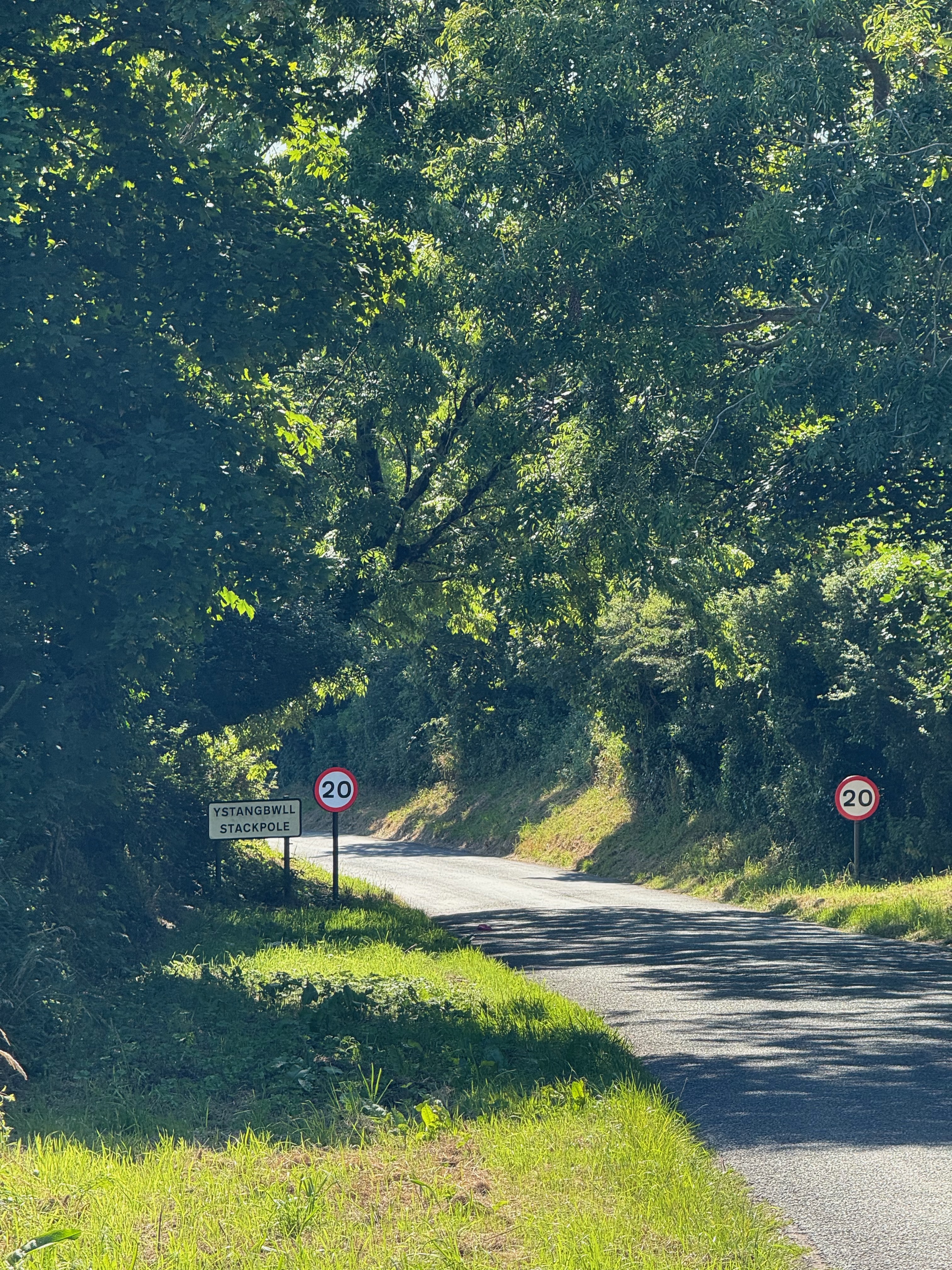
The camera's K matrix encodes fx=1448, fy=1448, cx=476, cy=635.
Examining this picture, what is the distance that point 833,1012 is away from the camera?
12.2 m

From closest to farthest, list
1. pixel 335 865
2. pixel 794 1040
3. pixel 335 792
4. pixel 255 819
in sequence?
pixel 794 1040, pixel 255 819, pixel 335 865, pixel 335 792

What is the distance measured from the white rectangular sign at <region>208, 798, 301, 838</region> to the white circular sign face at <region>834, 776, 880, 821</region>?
28.1ft

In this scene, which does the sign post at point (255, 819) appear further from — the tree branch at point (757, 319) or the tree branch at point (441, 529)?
the tree branch at point (757, 319)

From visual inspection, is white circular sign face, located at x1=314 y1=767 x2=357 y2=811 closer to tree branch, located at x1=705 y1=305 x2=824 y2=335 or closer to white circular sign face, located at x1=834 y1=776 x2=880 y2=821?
white circular sign face, located at x1=834 y1=776 x2=880 y2=821

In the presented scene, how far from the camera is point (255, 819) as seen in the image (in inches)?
738

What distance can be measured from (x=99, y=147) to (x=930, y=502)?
405 inches

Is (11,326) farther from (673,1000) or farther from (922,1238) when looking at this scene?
(922,1238)

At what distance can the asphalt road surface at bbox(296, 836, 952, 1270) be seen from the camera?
22.3ft

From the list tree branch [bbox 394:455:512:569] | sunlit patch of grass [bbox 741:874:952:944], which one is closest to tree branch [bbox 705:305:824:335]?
tree branch [bbox 394:455:512:569]

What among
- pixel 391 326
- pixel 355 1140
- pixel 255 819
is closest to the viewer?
pixel 355 1140

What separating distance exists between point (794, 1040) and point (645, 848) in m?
21.8

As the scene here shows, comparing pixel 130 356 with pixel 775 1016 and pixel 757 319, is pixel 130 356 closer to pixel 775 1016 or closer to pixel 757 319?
pixel 757 319

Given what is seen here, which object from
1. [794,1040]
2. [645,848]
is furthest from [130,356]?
[645,848]

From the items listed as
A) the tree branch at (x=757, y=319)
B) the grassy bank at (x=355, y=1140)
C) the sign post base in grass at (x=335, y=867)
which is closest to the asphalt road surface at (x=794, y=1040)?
the grassy bank at (x=355, y=1140)
